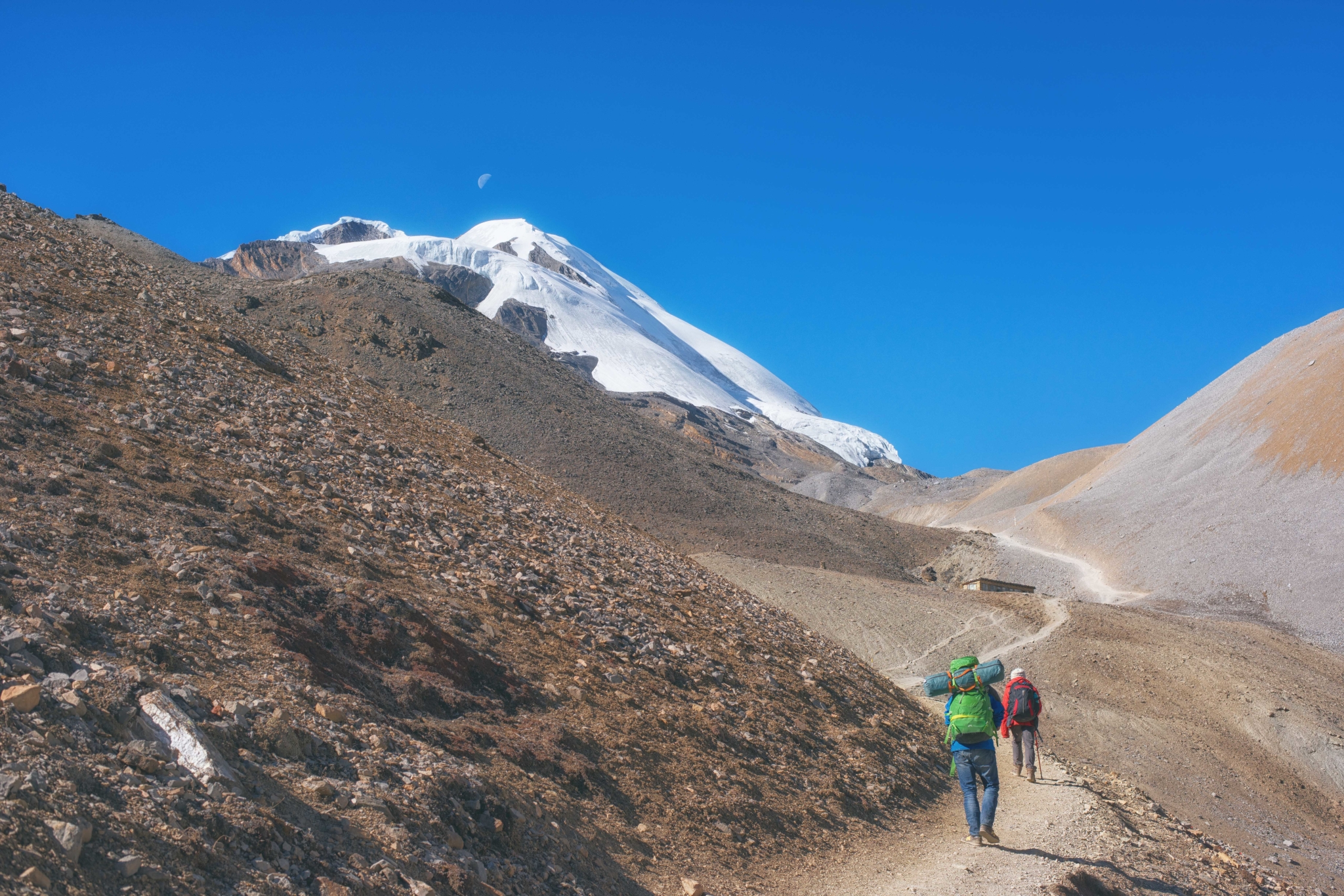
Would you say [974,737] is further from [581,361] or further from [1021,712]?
[581,361]

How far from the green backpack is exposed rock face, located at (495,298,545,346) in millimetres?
146311

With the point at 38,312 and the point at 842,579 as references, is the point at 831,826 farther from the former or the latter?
the point at 842,579

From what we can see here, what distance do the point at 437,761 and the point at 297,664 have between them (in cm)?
143

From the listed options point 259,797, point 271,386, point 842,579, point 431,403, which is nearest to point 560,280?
point 431,403

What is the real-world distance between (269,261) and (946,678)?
177 m

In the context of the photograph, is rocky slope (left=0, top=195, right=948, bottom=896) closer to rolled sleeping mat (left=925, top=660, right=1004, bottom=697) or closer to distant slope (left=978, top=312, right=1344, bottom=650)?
rolled sleeping mat (left=925, top=660, right=1004, bottom=697)

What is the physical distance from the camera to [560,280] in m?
192

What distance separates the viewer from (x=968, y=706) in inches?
350

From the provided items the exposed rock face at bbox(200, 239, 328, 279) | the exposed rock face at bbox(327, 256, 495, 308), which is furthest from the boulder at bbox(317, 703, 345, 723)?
the exposed rock face at bbox(200, 239, 328, 279)

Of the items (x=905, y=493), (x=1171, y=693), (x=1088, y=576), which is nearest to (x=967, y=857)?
(x=1171, y=693)

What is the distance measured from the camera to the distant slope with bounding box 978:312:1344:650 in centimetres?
4078

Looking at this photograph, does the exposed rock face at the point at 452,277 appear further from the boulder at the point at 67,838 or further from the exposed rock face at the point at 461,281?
the boulder at the point at 67,838

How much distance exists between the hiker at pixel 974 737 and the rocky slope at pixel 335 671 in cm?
143

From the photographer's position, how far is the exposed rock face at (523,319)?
156m
